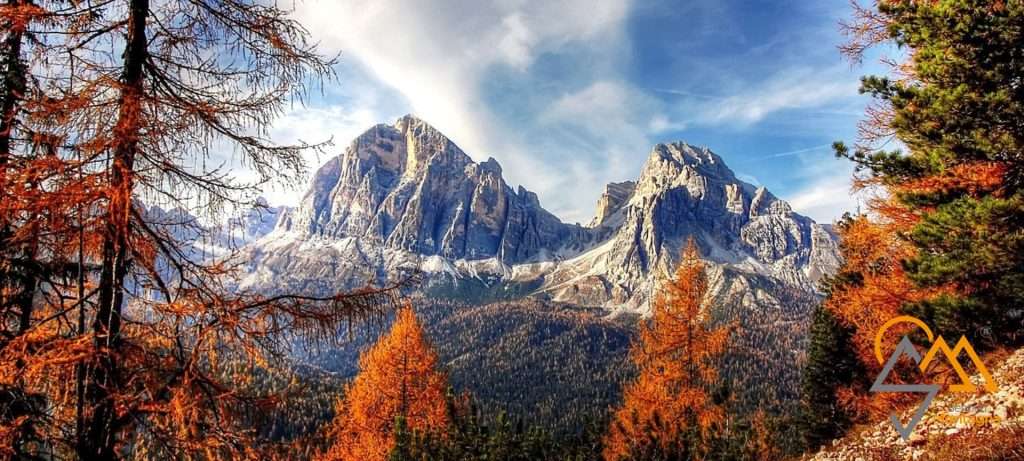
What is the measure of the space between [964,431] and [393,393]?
1621 cm

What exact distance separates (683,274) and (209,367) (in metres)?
15.8

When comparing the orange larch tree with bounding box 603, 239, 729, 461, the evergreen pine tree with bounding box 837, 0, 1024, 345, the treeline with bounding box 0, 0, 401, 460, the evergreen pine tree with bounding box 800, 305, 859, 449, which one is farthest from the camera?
the evergreen pine tree with bounding box 800, 305, 859, 449

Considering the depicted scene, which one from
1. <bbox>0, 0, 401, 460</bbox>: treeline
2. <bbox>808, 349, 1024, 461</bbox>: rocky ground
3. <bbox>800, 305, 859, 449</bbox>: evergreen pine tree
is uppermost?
<bbox>0, 0, 401, 460</bbox>: treeline

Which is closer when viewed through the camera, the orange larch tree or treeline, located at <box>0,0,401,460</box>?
treeline, located at <box>0,0,401,460</box>

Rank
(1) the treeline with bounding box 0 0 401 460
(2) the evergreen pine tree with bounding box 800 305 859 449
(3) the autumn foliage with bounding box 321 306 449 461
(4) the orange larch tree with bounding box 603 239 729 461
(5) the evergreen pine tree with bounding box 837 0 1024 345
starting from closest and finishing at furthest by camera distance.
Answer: (1) the treeline with bounding box 0 0 401 460 → (5) the evergreen pine tree with bounding box 837 0 1024 345 → (4) the orange larch tree with bounding box 603 239 729 461 → (3) the autumn foliage with bounding box 321 306 449 461 → (2) the evergreen pine tree with bounding box 800 305 859 449

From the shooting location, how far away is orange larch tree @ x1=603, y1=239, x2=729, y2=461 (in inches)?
654

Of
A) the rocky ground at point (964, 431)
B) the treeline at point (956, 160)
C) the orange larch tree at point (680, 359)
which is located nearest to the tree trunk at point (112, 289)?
the rocky ground at point (964, 431)

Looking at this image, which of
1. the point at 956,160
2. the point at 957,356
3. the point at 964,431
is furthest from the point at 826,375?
the point at 964,431

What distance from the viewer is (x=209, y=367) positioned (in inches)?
169

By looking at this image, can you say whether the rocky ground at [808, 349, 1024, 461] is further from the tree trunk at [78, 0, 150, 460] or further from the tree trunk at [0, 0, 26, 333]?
the tree trunk at [0, 0, 26, 333]

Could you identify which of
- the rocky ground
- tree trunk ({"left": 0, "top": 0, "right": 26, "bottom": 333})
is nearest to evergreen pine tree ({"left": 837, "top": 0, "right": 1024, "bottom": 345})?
the rocky ground

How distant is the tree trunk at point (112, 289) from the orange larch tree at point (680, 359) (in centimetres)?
1554

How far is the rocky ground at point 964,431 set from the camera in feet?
18.5

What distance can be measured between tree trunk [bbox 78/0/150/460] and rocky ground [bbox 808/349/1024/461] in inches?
345
